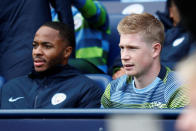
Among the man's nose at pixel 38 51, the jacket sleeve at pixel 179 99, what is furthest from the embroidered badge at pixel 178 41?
the jacket sleeve at pixel 179 99

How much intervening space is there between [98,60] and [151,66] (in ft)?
4.32

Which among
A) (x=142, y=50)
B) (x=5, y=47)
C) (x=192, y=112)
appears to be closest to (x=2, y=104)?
(x=5, y=47)

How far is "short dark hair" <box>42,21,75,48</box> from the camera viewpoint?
2889mm

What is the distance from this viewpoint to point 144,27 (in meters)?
2.32

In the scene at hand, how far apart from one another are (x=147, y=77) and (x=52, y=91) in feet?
2.09

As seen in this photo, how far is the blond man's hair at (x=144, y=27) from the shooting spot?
231cm

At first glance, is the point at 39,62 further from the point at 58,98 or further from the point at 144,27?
the point at 144,27

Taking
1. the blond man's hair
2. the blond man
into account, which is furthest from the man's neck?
the blond man's hair

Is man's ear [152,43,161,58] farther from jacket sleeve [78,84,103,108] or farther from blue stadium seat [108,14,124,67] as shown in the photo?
blue stadium seat [108,14,124,67]

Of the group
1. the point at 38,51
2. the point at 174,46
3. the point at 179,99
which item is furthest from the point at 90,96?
the point at 174,46

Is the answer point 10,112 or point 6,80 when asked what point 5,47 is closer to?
point 6,80

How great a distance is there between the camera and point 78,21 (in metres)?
3.72

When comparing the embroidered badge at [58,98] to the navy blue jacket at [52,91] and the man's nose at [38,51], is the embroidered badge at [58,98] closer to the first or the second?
the navy blue jacket at [52,91]

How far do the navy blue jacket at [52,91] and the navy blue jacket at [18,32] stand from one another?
0.65 ft
